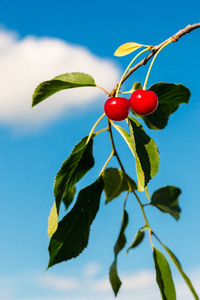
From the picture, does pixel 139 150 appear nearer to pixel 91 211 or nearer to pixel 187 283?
pixel 91 211

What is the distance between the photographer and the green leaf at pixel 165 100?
5.94ft

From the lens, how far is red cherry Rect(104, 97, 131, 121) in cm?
150

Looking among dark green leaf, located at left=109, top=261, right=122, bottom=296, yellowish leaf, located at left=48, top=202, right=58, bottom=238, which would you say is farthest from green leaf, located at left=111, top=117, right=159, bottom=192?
dark green leaf, located at left=109, top=261, right=122, bottom=296

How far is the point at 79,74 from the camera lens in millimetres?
1627

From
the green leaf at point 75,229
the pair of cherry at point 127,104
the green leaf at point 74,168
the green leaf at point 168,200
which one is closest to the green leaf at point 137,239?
the green leaf at point 168,200

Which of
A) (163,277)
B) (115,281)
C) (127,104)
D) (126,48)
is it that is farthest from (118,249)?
(126,48)

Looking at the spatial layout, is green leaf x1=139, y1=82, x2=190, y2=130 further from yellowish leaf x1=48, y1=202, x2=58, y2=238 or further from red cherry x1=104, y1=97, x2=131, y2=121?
yellowish leaf x1=48, y1=202, x2=58, y2=238

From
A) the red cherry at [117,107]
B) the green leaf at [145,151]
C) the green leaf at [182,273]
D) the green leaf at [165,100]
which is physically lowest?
the green leaf at [182,273]

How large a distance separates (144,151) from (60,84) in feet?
1.24

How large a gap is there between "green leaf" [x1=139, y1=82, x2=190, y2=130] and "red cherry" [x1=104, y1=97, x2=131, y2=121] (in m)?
0.32

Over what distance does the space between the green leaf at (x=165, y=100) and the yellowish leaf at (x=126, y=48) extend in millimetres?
217

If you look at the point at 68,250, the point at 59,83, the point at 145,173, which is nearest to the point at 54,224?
the point at 68,250

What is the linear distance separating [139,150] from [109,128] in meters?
0.27

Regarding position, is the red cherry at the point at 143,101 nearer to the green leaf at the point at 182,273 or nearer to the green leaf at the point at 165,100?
the green leaf at the point at 165,100
